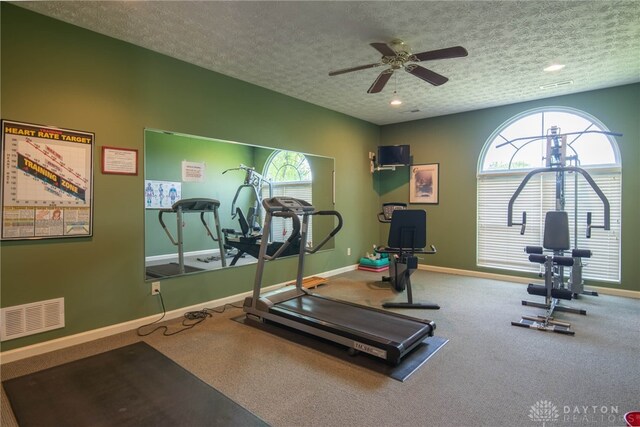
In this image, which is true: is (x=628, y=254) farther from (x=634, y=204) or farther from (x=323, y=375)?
(x=323, y=375)

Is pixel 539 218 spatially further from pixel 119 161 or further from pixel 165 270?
pixel 119 161

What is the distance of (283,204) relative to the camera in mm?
3350

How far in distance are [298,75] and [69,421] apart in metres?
3.84

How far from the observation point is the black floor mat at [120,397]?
194 cm

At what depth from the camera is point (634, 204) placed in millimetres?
4398

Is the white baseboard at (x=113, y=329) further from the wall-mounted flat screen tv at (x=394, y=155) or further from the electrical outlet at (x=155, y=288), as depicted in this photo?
the wall-mounted flat screen tv at (x=394, y=155)

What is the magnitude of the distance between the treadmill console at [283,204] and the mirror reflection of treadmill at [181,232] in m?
0.98

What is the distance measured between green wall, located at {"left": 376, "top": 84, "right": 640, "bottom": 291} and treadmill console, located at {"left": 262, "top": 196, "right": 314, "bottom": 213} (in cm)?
343

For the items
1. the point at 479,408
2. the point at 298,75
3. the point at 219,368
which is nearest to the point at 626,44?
the point at 298,75

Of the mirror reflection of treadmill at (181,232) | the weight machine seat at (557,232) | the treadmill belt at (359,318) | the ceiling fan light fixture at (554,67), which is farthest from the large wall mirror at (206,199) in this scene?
the ceiling fan light fixture at (554,67)

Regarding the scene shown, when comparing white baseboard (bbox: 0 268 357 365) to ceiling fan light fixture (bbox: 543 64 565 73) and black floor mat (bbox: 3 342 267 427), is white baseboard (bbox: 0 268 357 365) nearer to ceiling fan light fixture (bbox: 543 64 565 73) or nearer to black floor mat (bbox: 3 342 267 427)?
black floor mat (bbox: 3 342 267 427)

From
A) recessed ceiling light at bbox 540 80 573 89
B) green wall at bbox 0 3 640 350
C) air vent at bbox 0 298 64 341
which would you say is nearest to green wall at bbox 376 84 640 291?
green wall at bbox 0 3 640 350

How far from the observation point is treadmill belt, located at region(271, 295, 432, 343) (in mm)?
2820

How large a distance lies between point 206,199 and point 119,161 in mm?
1073
